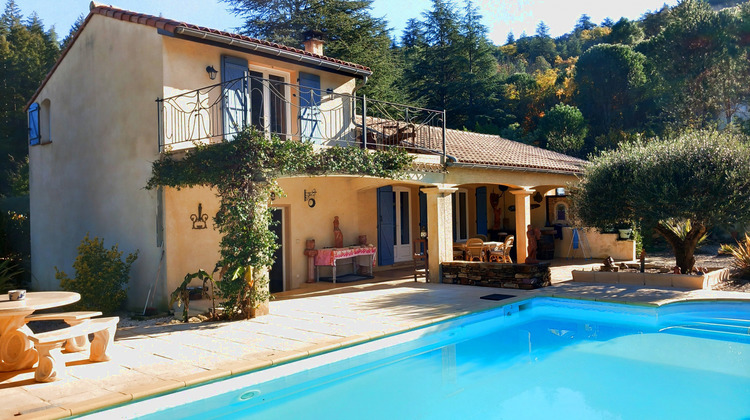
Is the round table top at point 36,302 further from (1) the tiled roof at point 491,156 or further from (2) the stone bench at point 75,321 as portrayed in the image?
(1) the tiled roof at point 491,156

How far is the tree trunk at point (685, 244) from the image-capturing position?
41.1 ft

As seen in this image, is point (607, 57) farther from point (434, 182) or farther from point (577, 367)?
point (577, 367)

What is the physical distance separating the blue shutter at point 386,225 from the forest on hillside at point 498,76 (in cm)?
990

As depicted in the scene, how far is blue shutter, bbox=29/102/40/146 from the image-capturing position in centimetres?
1470

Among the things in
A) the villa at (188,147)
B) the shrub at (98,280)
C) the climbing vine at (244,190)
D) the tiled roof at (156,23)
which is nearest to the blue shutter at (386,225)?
the villa at (188,147)

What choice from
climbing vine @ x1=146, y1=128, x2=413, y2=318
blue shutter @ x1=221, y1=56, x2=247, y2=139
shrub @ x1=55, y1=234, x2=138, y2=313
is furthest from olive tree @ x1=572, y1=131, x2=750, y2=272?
shrub @ x1=55, y1=234, x2=138, y2=313

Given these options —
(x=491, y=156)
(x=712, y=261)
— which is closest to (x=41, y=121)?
(x=491, y=156)

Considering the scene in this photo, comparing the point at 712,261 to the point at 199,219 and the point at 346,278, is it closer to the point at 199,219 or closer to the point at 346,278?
the point at 346,278

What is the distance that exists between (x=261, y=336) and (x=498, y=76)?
109 feet

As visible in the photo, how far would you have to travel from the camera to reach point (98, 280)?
10.3 metres

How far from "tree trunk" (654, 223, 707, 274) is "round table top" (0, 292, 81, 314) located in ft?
38.5

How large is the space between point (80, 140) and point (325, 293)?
6.82 metres

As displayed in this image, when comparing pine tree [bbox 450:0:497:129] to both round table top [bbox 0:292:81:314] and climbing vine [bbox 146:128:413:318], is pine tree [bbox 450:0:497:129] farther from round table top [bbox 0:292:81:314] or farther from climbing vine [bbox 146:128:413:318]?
round table top [bbox 0:292:81:314]

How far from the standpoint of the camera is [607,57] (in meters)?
35.5
